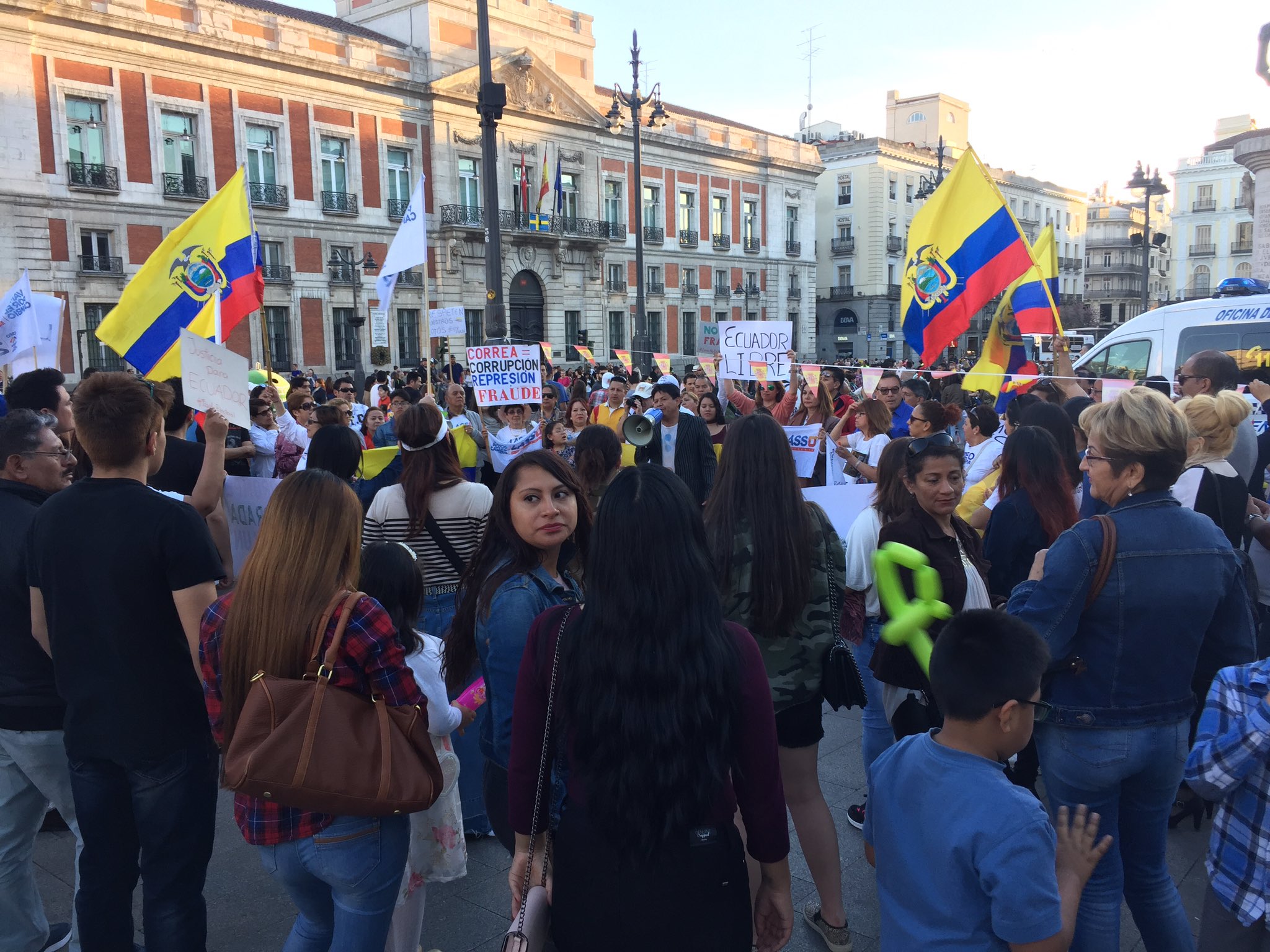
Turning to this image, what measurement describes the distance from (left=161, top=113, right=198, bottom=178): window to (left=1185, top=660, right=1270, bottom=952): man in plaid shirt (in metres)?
30.7

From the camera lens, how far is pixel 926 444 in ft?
10.5

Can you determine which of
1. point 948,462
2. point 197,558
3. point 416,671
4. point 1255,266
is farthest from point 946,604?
point 1255,266

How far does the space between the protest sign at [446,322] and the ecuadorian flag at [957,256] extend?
262 inches

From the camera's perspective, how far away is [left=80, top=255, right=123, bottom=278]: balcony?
83.5 feet

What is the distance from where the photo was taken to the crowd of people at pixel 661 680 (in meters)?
1.81

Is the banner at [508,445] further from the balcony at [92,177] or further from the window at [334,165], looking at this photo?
the window at [334,165]

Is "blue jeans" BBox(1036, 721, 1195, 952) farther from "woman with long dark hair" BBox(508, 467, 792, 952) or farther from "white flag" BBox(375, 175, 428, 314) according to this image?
"white flag" BBox(375, 175, 428, 314)

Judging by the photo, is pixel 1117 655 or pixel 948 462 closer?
pixel 1117 655

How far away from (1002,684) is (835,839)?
1.44 m

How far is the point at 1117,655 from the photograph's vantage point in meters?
2.46

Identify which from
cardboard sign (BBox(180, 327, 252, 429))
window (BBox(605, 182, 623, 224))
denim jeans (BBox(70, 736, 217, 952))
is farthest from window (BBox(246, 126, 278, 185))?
denim jeans (BBox(70, 736, 217, 952))

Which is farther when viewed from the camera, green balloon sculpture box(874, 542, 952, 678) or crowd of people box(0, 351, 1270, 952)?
green balloon sculpture box(874, 542, 952, 678)

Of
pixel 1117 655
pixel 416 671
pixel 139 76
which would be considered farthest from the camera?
pixel 139 76

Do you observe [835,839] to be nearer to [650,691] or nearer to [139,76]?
[650,691]
